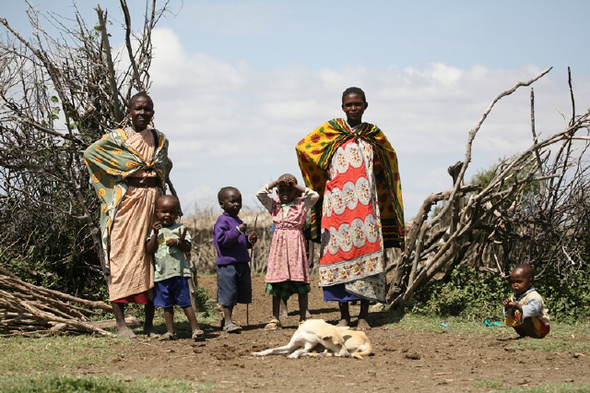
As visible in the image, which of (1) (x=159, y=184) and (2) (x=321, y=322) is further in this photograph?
(1) (x=159, y=184)

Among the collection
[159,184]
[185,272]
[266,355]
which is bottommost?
[266,355]

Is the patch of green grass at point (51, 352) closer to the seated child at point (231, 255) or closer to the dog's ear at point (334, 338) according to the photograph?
the seated child at point (231, 255)

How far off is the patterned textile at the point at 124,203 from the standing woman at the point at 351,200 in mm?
1678

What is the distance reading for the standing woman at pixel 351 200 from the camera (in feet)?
24.4

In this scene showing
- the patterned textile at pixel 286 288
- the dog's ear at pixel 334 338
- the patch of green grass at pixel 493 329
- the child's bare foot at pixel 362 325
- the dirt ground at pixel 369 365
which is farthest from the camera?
the patterned textile at pixel 286 288

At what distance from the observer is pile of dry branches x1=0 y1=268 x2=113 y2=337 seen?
6.84 m

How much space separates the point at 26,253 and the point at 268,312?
9.88 ft

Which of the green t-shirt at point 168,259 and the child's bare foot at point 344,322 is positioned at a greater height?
the green t-shirt at point 168,259

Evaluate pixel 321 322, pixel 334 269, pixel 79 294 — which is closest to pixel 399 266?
pixel 334 269

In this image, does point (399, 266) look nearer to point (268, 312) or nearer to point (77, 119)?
point (268, 312)

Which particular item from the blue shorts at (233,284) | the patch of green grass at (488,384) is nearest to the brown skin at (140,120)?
the blue shorts at (233,284)

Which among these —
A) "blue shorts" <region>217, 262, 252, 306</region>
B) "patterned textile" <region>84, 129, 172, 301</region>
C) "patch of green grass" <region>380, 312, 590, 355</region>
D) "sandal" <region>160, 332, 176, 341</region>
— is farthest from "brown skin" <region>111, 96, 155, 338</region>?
"patch of green grass" <region>380, 312, 590, 355</region>

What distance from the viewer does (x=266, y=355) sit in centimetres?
591

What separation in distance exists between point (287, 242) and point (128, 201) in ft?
5.34
